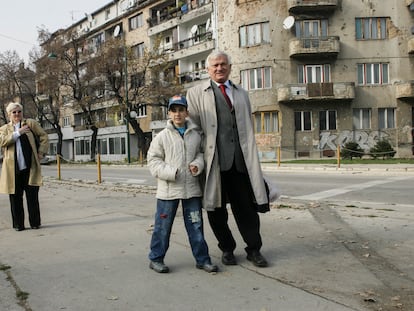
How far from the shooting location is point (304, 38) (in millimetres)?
31297

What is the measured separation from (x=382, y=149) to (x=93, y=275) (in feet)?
78.8

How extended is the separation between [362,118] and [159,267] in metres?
30.7

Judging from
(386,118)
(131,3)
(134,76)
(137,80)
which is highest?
(131,3)

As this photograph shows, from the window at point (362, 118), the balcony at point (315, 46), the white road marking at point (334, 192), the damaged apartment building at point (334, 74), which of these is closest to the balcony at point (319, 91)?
the damaged apartment building at point (334, 74)

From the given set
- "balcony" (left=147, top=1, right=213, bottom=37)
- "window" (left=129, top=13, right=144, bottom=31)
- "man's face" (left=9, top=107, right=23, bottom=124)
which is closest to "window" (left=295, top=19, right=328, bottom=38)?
"balcony" (left=147, top=1, right=213, bottom=37)

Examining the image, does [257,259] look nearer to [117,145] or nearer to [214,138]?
[214,138]

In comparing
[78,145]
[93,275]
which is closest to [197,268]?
[93,275]

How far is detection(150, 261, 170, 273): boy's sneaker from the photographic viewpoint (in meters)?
4.14

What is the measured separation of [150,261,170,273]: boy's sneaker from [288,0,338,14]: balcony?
3001 centimetres

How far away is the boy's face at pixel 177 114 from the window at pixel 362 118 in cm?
3014

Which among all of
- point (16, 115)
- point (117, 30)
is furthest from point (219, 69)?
point (117, 30)

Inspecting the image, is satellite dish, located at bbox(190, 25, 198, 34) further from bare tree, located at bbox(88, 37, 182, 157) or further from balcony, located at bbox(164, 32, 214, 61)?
bare tree, located at bbox(88, 37, 182, 157)

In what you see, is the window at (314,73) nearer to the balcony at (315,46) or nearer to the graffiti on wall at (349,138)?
the balcony at (315,46)

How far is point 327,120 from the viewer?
32.2 meters
